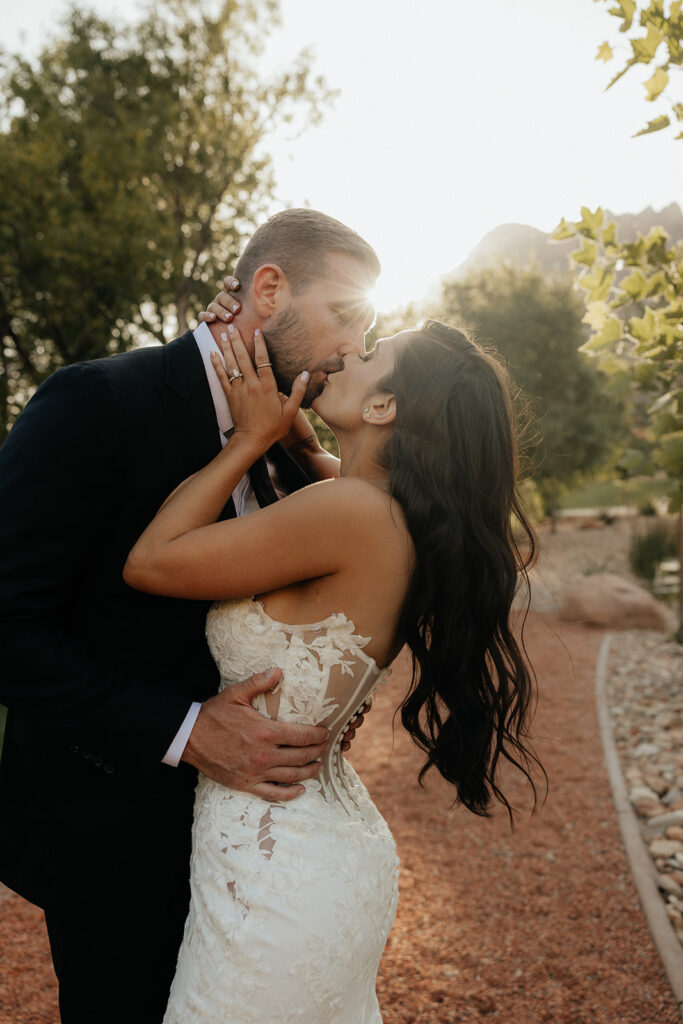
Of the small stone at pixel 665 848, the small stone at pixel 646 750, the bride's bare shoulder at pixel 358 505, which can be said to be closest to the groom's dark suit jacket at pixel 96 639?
the bride's bare shoulder at pixel 358 505

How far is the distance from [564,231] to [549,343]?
14.9 metres

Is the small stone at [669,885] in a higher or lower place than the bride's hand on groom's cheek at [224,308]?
lower

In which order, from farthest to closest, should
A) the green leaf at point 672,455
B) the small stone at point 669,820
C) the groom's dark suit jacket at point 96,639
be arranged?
the small stone at point 669,820
the green leaf at point 672,455
the groom's dark suit jacket at point 96,639

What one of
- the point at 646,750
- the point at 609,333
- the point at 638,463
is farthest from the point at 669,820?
the point at 609,333

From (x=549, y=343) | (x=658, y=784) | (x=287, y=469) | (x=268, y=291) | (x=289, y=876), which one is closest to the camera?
(x=289, y=876)

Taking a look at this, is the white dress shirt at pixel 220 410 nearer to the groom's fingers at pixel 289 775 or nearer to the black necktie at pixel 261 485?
the black necktie at pixel 261 485

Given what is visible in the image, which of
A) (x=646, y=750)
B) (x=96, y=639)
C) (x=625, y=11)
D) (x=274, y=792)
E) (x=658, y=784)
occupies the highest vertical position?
(x=625, y=11)

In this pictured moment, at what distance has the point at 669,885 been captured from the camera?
172 inches

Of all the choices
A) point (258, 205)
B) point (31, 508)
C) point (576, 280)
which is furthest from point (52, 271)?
point (31, 508)

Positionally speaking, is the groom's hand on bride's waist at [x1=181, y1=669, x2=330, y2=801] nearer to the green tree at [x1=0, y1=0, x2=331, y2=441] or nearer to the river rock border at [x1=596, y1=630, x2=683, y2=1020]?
the river rock border at [x1=596, y1=630, x2=683, y2=1020]

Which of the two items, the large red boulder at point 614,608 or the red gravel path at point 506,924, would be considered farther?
the large red boulder at point 614,608

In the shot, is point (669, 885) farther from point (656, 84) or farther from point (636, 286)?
point (656, 84)

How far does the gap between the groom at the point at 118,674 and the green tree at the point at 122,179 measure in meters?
9.35

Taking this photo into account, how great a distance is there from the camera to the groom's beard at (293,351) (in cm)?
231
